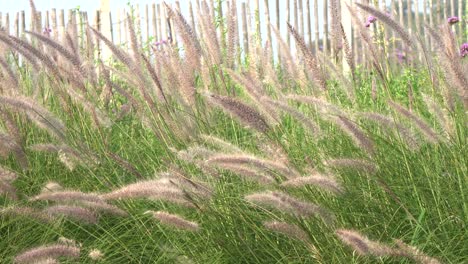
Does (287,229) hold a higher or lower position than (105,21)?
higher

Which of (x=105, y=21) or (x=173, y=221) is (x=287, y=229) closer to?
(x=173, y=221)

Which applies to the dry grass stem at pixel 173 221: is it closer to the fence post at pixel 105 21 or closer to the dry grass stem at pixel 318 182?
the dry grass stem at pixel 318 182

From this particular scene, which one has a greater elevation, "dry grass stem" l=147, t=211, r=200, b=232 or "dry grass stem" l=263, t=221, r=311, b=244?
"dry grass stem" l=147, t=211, r=200, b=232

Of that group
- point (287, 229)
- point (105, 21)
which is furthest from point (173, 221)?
point (105, 21)

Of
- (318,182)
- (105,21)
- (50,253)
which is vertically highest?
(318,182)

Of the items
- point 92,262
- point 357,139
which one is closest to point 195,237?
point 92,262

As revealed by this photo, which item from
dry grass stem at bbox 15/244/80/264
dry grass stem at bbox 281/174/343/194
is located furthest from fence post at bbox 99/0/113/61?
dry grass stem at bbox 281/174/343/194

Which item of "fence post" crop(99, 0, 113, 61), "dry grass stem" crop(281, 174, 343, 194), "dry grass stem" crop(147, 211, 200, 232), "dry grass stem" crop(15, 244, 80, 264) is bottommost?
"fence post" crop(99, 0, 113, 61)

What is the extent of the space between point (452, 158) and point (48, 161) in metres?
1.42

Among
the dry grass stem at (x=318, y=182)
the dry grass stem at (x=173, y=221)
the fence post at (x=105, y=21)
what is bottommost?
the fence post at (x=105, y=21)

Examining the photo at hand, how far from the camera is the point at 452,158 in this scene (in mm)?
2592

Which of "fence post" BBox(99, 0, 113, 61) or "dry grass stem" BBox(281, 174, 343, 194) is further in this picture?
"fence post" BBox(99, 0, 113, 61)

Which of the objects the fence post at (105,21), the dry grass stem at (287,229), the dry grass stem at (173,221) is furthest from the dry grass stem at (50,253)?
the fence post at (105,21)

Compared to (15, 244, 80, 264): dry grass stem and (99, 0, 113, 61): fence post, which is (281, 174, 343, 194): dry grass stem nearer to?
(15, 244, 80, 264): dry grass stem
